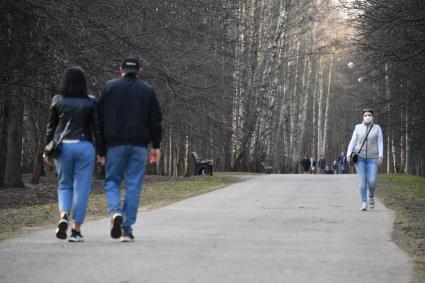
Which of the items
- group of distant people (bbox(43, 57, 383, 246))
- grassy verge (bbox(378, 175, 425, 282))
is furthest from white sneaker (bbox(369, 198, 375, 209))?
group of distant people (bbox(43, 57, 383, 246))

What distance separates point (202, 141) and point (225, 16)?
427cm

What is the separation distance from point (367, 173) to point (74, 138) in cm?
776

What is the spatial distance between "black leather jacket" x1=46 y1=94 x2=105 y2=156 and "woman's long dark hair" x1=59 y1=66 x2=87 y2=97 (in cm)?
7

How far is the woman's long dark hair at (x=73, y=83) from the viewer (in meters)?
9.20

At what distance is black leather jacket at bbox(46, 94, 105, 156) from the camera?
9.25m

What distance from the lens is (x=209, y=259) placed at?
8125 millimetres

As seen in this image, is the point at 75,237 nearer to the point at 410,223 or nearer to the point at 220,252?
the point at 220,252

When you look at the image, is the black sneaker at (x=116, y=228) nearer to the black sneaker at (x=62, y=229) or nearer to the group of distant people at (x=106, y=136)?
the group of distant people at (x=106, y=136)

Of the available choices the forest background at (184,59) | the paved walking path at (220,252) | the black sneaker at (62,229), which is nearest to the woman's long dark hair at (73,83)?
the black sneaker at (62,229)

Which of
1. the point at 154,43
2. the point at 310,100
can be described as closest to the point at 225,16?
the point at 154,43

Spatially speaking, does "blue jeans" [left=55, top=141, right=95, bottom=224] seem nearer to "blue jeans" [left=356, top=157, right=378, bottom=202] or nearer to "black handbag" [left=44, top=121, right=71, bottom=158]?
"black handbag" [left=44, top=121, right=71, bottom=158]

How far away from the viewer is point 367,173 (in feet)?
51.9

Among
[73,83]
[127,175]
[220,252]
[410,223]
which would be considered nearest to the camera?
[220,252]

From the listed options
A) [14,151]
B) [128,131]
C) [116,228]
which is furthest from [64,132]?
[14,151]
